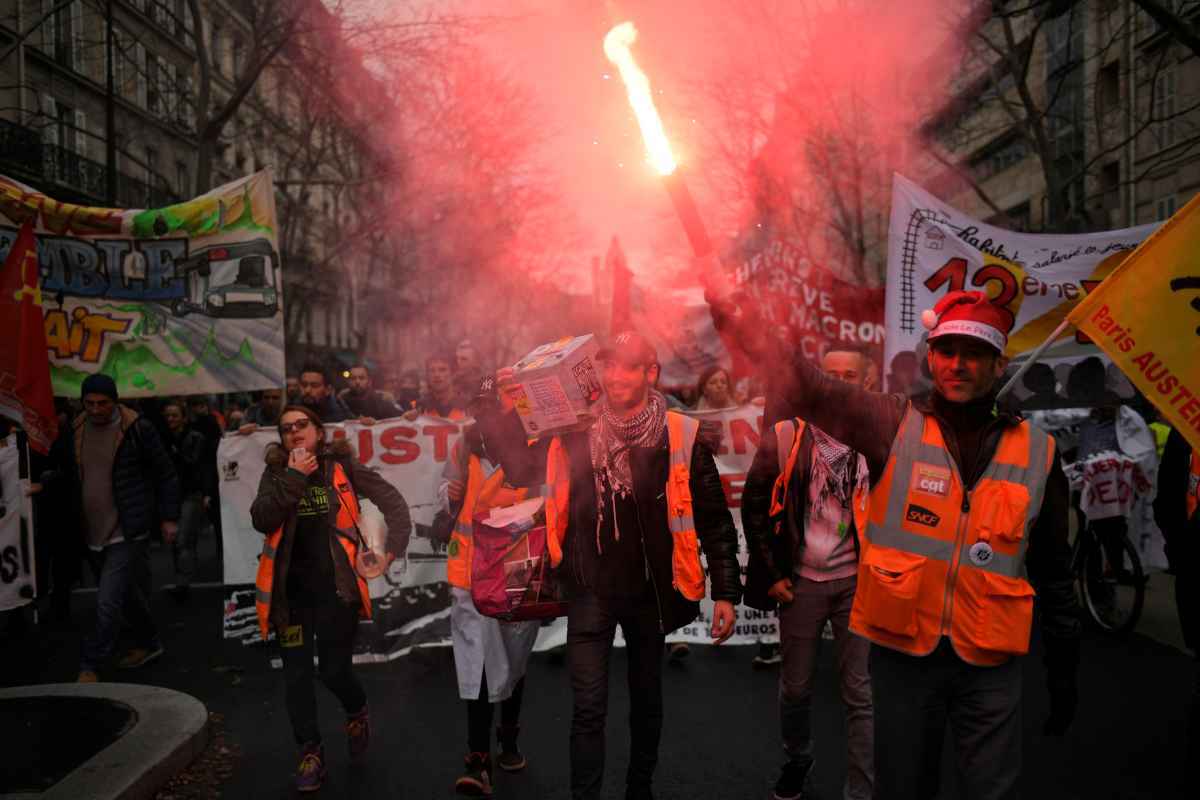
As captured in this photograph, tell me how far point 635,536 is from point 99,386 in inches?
175

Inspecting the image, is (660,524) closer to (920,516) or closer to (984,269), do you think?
(920,516)

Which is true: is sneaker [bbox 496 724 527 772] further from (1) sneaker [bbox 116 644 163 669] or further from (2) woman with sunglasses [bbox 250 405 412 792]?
(1) sneaker [bbox 116 644 163 669]

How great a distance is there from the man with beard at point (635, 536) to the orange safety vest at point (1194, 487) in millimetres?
2043

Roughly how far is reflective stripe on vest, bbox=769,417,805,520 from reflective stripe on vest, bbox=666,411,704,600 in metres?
0.61

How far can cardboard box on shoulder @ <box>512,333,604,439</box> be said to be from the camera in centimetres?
384

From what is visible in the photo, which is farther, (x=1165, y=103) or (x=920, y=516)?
(x=1165, y=103)

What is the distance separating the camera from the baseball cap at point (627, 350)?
152 inches

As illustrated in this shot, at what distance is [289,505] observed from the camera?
467 cm

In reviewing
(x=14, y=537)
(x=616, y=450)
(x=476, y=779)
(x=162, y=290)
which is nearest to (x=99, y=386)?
(x=14, y=537)

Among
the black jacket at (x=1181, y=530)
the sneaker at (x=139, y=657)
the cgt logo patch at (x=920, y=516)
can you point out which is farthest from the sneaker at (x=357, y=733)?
the black jacket at (x=1181, y=530)

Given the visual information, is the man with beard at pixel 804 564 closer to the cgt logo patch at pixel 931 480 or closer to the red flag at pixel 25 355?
the cgt logo patch at pixel 931 480

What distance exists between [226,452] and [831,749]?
4850 millimetres

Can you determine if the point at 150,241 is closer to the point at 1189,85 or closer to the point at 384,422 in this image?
the point at 384,422

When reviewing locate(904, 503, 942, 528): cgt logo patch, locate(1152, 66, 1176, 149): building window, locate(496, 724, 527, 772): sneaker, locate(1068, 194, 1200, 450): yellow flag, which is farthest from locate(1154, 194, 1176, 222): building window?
locate(904, 503, 942, 528): cgt logo patch
